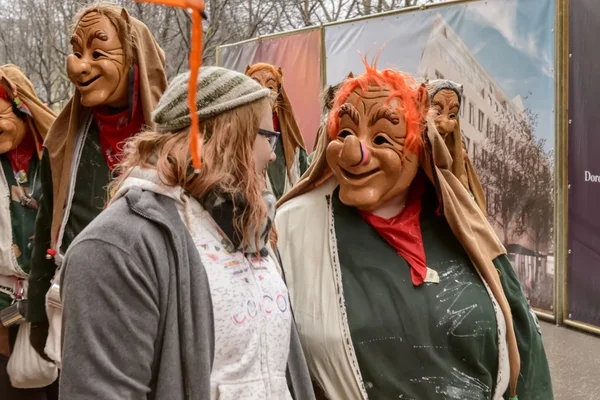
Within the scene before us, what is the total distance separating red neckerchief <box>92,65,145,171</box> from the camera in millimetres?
2785

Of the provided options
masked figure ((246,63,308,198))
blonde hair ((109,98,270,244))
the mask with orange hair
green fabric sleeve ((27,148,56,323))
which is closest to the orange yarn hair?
the mask with orange hair

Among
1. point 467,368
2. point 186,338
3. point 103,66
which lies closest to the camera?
point 186,338

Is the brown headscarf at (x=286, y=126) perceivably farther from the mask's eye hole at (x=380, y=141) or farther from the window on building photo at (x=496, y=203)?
the mask's eye hole at (x=380, y=141)

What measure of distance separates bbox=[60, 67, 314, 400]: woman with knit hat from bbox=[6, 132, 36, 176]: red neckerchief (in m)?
2.18

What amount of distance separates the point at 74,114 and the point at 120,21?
43 cm

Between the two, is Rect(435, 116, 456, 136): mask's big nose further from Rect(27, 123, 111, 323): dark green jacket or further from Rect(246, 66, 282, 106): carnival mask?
Rect(246, 66, 282, 106): carnival mask

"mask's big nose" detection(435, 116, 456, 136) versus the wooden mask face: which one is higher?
the wooden mask face

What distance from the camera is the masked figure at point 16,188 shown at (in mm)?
3367

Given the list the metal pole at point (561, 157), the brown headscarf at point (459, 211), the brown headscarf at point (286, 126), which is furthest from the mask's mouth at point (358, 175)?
the metal pole at point (561, 157)

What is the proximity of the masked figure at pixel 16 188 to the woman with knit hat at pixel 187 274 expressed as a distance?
209 cm

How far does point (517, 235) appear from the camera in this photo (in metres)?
5.86

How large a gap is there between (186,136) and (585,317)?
4714mm

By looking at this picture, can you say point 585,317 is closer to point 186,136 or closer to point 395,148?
point 395,148

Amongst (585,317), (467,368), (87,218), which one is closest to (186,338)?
(467,368)
